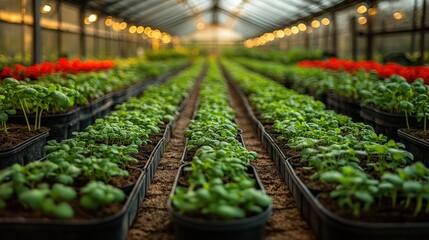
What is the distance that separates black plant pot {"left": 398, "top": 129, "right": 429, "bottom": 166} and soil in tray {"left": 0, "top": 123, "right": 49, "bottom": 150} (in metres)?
3.82

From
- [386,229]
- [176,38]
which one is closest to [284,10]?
[386,229]

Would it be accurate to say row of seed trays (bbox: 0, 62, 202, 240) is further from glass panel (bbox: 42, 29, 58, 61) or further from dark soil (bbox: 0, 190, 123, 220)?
glass panel (bbox: 42, 29, 58, 61)

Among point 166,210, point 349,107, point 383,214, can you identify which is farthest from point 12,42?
point 383,214

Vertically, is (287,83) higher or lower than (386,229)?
higher

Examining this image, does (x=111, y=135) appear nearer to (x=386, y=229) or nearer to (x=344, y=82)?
(x=386, y=229)

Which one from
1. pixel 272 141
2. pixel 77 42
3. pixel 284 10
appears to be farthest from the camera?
pixel 284 10

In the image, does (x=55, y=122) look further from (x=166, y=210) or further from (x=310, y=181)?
(x=310, y=181)

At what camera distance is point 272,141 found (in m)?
5.23

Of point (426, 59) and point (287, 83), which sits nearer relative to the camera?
point (426, 59)

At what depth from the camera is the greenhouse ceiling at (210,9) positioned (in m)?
18.6

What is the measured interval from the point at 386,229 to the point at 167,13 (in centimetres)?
2758

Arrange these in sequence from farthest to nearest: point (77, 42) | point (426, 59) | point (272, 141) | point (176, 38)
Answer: point (176, 38) < point (77, 42) < point (426, 59) < point (272, 141)

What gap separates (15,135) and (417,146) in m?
4.03

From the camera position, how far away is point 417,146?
4.48 m
